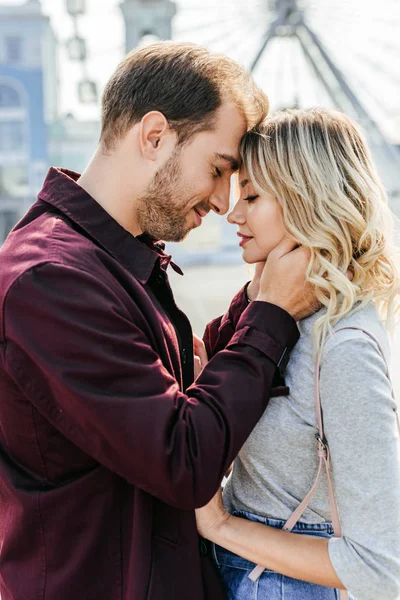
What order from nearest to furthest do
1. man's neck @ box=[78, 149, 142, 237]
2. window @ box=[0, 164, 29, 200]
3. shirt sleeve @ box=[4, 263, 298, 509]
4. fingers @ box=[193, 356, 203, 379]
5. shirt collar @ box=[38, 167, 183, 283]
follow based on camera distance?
shirt sleeve @ box=[4, 263, 298, 509], shirt collar @ box=[38, 167, 183, 283], man's neck @ box=[78, 149, 142, 237], fingers @ box=[193, 356, 203, 379], window @ box=[0, 164, 29, 200]

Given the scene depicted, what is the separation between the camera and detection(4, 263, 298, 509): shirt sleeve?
105cm

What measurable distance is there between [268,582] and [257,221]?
2.44 feet

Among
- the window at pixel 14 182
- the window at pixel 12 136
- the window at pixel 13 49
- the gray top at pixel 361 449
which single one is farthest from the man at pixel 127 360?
the window at pixel 13 49

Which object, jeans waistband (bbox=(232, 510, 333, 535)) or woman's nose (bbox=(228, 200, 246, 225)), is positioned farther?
woman's nose (bbox=(228, 200, 246, 225))

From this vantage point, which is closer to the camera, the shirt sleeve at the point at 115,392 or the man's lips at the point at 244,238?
the shirt sleeve at the point at 115,392

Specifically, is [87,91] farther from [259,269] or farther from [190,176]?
[190,176]

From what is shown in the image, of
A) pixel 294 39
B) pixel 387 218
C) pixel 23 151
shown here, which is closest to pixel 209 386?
pixel 387 218

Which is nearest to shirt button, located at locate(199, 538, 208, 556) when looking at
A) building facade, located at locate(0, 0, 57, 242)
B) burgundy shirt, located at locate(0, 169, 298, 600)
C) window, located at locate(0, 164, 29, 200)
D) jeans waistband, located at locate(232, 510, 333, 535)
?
burgundy shirt, located at locate(0, 169, 298, 600)

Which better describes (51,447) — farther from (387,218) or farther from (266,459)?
(387,218)

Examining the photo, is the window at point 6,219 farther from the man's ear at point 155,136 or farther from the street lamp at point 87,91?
the man's ear at point 155,136

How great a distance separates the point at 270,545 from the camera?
1271 millimetres

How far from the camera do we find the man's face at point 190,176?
1.42 meters

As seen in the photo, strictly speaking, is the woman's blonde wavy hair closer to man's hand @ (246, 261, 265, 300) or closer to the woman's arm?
man's hand @ (246, 261, 265, 300)

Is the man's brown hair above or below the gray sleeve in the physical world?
above
